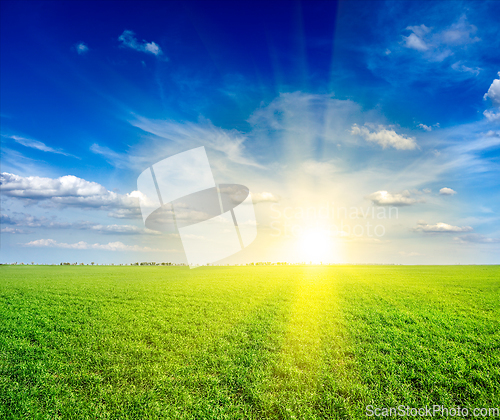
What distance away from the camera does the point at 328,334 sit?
418 inches

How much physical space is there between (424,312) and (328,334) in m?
5.99

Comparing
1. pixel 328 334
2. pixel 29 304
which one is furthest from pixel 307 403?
pixel 29 304

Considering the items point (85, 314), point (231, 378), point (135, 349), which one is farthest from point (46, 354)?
point (231, 378)

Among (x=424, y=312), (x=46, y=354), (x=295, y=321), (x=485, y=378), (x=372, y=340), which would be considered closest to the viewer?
(x=485, y=378)

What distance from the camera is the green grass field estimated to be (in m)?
6.63

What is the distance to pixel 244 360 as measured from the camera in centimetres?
852

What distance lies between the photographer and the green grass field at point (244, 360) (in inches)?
261

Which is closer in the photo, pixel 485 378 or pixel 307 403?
pixel 307 403

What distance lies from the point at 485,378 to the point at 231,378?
261 inches

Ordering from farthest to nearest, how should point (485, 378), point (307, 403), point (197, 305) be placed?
point (197, 305), point (485, 378), point (307, 403)

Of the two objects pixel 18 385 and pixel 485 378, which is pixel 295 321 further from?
pixel 18 385

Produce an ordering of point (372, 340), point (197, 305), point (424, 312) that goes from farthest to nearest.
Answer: point (197, 305) → point (424, 312) → point (372, 340)

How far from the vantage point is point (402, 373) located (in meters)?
7.59

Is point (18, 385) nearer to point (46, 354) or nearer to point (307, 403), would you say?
point (46, 354)
